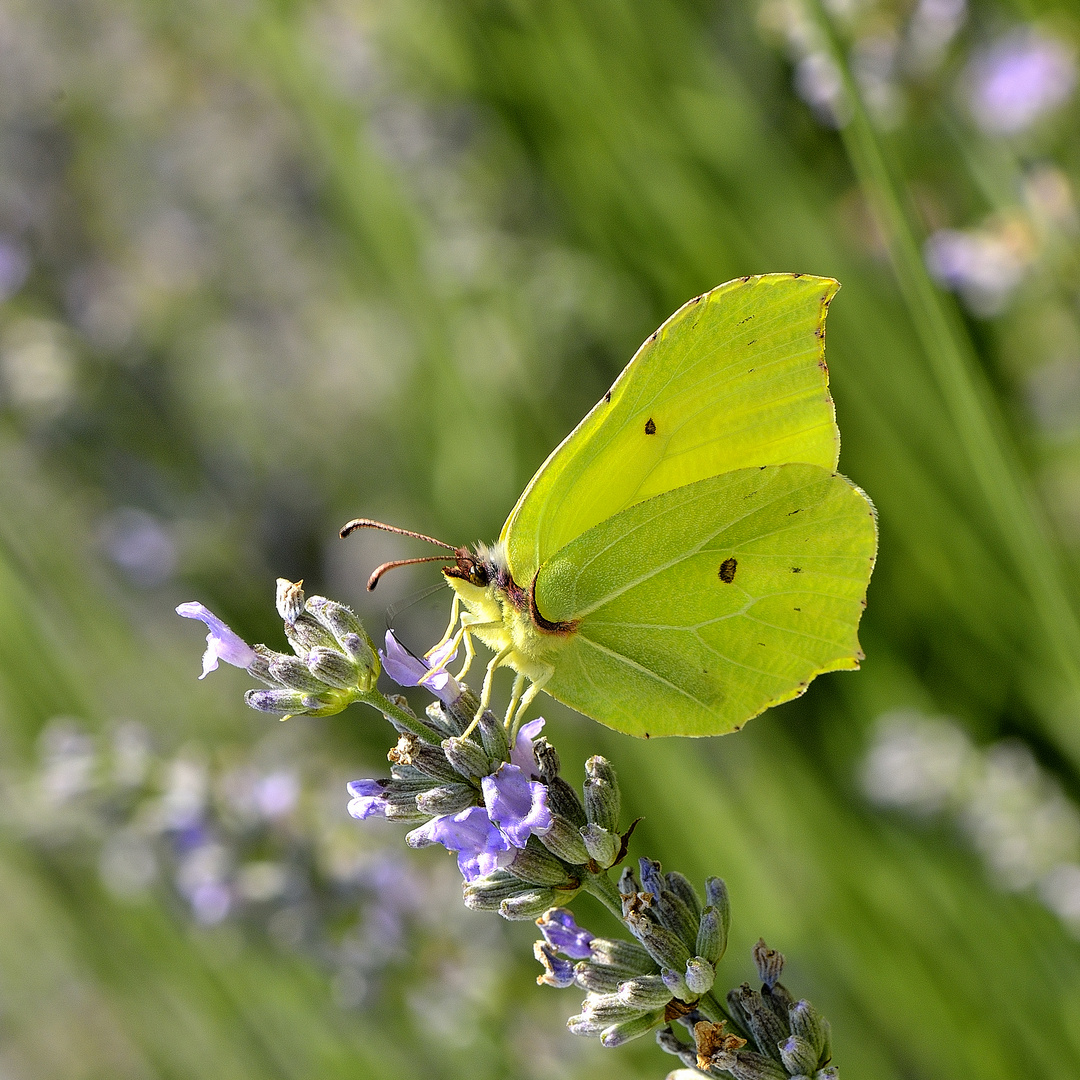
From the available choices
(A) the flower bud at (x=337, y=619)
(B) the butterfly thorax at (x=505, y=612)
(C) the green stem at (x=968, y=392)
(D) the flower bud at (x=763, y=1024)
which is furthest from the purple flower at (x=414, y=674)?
(C) the green stem at (x=968, y=392)

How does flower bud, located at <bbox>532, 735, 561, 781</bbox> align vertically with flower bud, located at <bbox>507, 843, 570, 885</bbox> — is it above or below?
above

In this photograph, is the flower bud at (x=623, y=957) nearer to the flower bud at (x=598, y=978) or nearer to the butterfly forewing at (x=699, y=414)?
the flower bud at (x=598, y=978)

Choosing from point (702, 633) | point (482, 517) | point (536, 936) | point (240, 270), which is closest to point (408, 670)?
point (702, 633)

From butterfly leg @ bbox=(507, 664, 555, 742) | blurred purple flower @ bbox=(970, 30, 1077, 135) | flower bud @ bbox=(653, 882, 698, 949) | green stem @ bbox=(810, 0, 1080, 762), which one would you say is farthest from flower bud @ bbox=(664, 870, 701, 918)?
blurred purple flower @ bbox=(970, 30, 1077, 135)

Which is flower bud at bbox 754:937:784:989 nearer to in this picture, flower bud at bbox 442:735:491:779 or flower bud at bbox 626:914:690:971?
flower bud at bbox 626:914:690:971

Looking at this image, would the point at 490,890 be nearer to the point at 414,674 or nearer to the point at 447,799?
the point at 447,799
